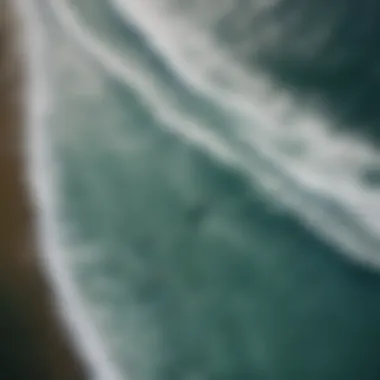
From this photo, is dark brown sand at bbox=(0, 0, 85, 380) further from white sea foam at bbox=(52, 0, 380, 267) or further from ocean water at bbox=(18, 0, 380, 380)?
white sea foam at bbox=(52, 0, 380, 267)

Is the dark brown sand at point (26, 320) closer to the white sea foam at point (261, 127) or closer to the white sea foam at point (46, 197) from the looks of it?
the white sea foam at point (46, 197)

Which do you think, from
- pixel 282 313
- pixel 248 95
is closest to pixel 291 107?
pixel 248 95

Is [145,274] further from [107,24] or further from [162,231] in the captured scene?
[107,24]

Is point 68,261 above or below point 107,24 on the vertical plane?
below

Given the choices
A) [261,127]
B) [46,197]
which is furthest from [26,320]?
[261,127]

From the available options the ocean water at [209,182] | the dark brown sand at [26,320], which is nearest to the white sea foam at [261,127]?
the ocean water at [209,182]

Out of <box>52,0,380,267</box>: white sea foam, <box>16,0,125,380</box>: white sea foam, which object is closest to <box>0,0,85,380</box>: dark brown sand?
<box>16,0,125,380</box>: white sea foam
